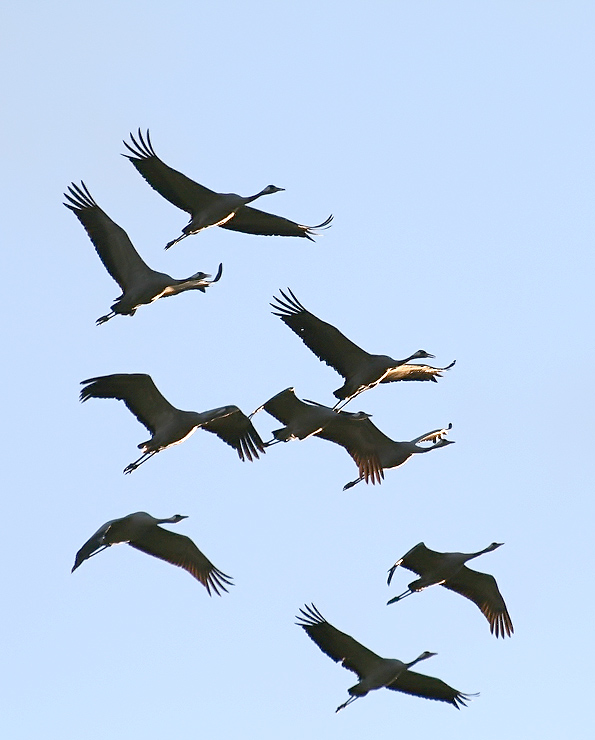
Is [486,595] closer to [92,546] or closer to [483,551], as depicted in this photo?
[483,551]

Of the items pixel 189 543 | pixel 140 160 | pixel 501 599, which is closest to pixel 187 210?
pixel 140 160

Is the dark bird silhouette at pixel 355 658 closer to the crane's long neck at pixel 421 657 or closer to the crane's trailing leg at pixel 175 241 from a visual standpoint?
the crane's long neck at pixel 421 657

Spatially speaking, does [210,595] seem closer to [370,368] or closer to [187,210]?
[370,368]

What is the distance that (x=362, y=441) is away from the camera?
2570cm

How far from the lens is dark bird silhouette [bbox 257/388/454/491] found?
2438 centimetres

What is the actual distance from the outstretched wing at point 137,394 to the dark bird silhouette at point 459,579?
12.9ft

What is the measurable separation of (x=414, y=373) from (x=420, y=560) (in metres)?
3.25

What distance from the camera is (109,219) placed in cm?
2392

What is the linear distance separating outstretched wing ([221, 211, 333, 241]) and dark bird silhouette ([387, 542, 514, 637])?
5488mm

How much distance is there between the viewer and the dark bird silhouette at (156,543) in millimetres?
22406

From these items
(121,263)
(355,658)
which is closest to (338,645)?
(355,658)

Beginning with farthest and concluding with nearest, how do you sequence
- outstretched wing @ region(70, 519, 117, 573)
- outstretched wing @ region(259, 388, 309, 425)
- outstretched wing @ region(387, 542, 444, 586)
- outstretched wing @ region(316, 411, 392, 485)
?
outstretched wing @ region(316, 411, 392, 485) → outstretched wing @ region(259, 388, 309, 425) → outstretched wing @ region(387, 542, 444, 586) → outstretched wing @ region(70, 519, 117, 573)

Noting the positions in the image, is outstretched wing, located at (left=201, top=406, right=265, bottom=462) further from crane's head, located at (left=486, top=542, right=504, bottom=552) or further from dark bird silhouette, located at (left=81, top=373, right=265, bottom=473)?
crane's head, located at (left=486, top=542, right=504, bottom=552)

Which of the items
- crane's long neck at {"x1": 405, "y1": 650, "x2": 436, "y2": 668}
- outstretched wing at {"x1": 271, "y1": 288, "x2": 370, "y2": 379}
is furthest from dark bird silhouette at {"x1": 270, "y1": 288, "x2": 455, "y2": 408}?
crane's long neck at {"x1": 405, "y1": 650, "x2": 436, "y2": 668}
